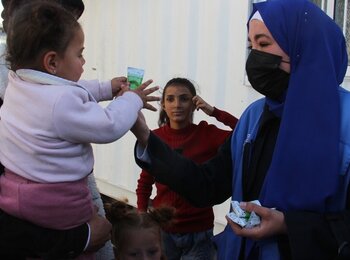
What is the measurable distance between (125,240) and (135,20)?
11.3 feet

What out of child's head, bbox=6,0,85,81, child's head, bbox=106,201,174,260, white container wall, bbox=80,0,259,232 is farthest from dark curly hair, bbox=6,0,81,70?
white container wall, bbox=80,0,259,232

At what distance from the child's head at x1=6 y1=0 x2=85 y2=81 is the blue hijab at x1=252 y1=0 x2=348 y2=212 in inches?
28.7

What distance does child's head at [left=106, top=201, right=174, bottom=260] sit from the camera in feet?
7.14

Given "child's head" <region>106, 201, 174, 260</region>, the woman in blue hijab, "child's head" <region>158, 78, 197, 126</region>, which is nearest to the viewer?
the woman in blue hijab

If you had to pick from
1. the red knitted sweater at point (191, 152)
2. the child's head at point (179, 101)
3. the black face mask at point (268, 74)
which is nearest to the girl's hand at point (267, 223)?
the black face mask at point (268, 74)

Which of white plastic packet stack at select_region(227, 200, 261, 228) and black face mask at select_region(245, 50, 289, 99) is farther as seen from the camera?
black face mask at select_region(245, 50, 289, 99)

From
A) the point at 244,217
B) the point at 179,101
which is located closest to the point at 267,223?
the point at 244,217

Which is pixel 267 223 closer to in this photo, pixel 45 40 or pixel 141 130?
pixel 141 130

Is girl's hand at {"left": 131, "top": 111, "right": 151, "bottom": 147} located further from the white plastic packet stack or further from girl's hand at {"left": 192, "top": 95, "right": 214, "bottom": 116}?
girl's hand at {"left": 192, "top": 95, "right": 214, "bottom": 116}

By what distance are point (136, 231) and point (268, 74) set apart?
89 centimetres

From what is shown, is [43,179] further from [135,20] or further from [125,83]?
[135,20]

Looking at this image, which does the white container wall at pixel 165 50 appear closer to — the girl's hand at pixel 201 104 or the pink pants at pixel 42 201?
the girl's hand at pixel 201 104

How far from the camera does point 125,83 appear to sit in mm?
1913

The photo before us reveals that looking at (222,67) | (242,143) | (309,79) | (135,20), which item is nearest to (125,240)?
(242,143)
